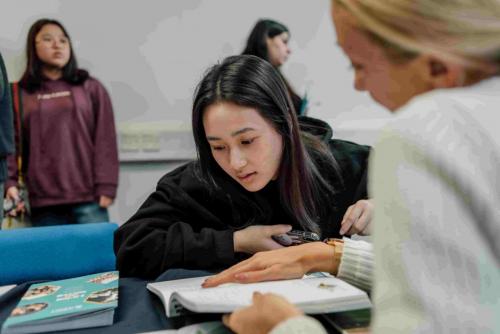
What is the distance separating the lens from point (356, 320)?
678 millimetres

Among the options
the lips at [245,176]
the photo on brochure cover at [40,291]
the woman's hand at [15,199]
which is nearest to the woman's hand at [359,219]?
the lips at [245,176]

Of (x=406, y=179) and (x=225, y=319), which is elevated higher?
(x=406, y=179)

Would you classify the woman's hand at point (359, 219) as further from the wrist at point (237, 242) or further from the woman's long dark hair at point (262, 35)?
the woman's long dark hair at point (262, 35)

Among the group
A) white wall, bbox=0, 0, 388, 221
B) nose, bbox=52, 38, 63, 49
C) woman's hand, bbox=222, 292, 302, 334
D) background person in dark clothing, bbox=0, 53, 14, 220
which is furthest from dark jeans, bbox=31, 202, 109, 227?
woman's hand, bbox=222, 292, 302, 334

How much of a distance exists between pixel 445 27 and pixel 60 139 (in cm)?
260

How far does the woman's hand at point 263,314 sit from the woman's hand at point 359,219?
0.70 m

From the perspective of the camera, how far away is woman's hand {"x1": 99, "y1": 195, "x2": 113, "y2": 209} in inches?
114

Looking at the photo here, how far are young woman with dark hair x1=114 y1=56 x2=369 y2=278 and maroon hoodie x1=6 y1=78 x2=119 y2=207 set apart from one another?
1.58m

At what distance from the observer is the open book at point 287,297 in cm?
66

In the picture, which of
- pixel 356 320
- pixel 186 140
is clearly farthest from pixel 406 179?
pixel 186 140

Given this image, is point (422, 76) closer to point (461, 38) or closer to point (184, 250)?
point (461, 38)

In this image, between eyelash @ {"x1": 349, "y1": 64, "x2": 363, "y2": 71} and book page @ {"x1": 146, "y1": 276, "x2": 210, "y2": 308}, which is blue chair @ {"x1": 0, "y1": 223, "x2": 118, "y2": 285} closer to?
book page @ {"x1": 146, "y1": 276, "x2": 210, "y2": 308}

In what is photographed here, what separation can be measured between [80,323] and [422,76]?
1.99 feet

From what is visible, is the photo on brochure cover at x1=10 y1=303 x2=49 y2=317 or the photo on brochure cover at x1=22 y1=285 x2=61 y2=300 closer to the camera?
the photo on brochure cover at x1=10 y1=303 x2=49 y2=317
